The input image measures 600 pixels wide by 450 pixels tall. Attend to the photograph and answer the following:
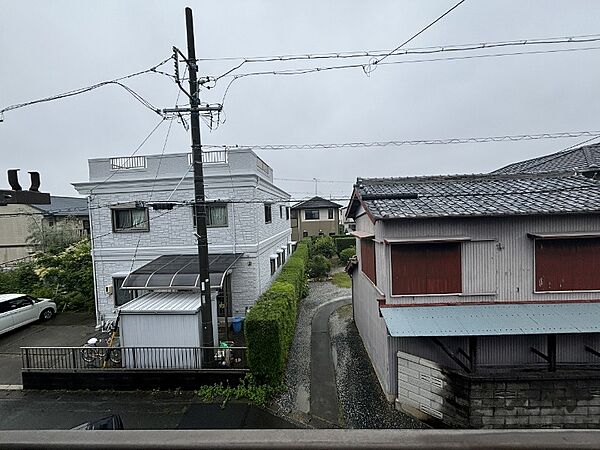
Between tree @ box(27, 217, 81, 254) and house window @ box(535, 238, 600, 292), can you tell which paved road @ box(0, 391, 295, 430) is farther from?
tree @ box(27, 217, 81, 254)

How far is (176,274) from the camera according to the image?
974cm

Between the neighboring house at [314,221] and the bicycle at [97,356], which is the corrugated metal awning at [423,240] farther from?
the neighboring house at [314,221]

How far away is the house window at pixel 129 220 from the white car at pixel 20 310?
4828mm

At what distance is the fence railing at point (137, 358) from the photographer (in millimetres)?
8117

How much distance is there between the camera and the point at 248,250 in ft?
38.4

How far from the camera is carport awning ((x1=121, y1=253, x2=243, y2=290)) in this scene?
30.7 feet

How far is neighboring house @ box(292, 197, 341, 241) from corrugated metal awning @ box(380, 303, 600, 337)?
27607 mm

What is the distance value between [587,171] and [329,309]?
414 inches

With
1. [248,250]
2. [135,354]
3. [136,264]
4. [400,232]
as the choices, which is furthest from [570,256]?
[136,264]

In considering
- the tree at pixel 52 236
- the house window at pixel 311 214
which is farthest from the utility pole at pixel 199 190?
the house window at pixel 311 214

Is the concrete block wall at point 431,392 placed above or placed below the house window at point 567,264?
below

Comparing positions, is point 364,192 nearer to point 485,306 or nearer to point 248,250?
point 485,306

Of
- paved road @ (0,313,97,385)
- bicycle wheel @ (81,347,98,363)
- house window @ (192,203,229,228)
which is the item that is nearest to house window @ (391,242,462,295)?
house window @ (192,203,229,228)

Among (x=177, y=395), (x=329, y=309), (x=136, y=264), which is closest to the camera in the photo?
(x=177, y=395)
